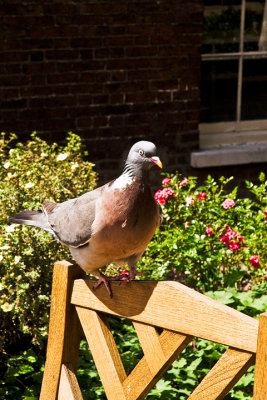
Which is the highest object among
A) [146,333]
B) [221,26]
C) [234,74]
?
[221,26]

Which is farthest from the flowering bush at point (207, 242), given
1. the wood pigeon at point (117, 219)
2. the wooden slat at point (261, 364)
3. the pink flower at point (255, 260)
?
the wooden slat at point (261, 364)

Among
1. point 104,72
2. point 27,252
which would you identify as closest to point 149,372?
point 27,252

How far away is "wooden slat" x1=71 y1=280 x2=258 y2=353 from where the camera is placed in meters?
1.62

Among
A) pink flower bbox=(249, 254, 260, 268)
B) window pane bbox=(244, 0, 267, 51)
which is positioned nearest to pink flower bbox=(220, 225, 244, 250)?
pink flower bbox=(249, 254, 260, 268)

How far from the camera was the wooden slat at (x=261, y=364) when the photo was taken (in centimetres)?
153

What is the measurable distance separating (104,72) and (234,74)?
1316 mm

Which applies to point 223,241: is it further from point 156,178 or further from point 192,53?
point 192,53

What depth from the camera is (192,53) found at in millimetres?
5715

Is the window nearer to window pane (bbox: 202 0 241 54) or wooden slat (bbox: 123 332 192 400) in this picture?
window pane (bbox: 202 0 241 54)

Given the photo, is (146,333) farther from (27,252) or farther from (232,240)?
(232,240)

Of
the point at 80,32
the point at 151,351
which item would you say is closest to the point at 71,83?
the point at 80,32

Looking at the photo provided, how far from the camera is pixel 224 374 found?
65.6 inches

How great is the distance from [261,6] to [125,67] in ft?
4.55

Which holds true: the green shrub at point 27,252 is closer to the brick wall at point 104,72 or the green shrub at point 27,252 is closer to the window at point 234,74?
the brick wall at point 104,72
